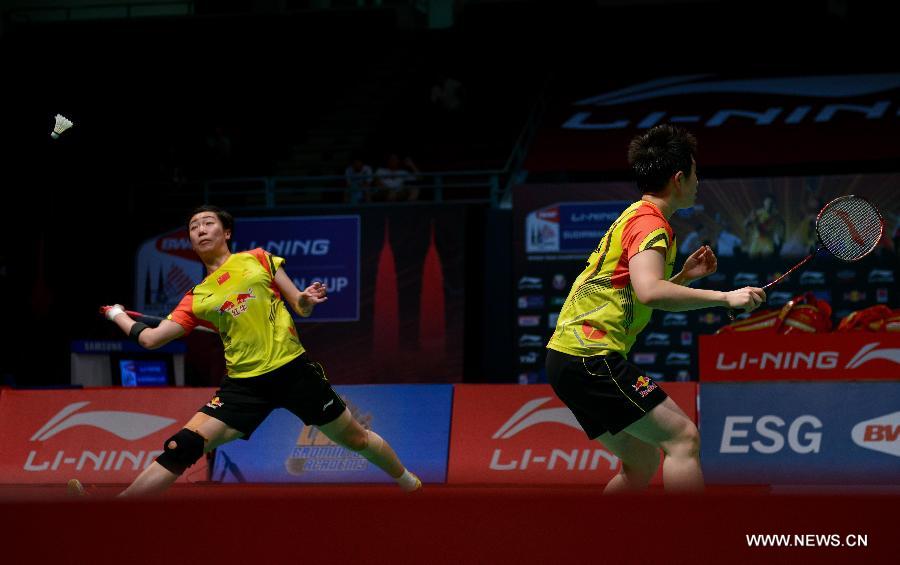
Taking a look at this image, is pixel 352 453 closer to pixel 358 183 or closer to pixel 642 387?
pixel 642 387

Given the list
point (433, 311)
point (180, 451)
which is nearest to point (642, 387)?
point (180, 451)

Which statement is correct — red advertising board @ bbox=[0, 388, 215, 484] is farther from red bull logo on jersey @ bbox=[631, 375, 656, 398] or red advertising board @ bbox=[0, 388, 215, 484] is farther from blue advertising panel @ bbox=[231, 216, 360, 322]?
blue advertising panel @ bbox=[231, 216, 360, 322]

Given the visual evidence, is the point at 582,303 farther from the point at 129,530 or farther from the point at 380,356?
the point at 380,356

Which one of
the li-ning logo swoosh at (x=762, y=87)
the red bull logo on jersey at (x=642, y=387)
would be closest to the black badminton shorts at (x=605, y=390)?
the red bull logo on jersey at (x=642, y=387)

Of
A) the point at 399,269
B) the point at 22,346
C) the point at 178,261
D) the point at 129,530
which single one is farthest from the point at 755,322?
the point at 22,346

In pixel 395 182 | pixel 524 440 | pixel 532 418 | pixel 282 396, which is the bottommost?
pixel 524 440

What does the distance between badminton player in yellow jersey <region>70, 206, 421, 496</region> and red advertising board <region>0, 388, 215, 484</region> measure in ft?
9.88

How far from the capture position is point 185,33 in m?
20.8

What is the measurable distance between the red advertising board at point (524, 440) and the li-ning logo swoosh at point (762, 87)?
8.38m


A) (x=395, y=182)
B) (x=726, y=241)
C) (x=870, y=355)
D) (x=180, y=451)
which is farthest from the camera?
(x=395, y=182)

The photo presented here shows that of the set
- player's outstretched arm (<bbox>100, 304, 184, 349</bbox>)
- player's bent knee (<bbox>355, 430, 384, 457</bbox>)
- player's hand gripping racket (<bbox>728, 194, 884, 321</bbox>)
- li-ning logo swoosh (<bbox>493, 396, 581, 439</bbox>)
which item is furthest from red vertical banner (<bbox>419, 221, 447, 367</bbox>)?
player's hand gripping racket (<bbox>728, 194, 884, 321</bbox>)

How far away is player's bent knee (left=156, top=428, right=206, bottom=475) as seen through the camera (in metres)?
5.94

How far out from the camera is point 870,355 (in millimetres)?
8609

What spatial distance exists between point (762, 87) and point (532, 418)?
28.5 feet
